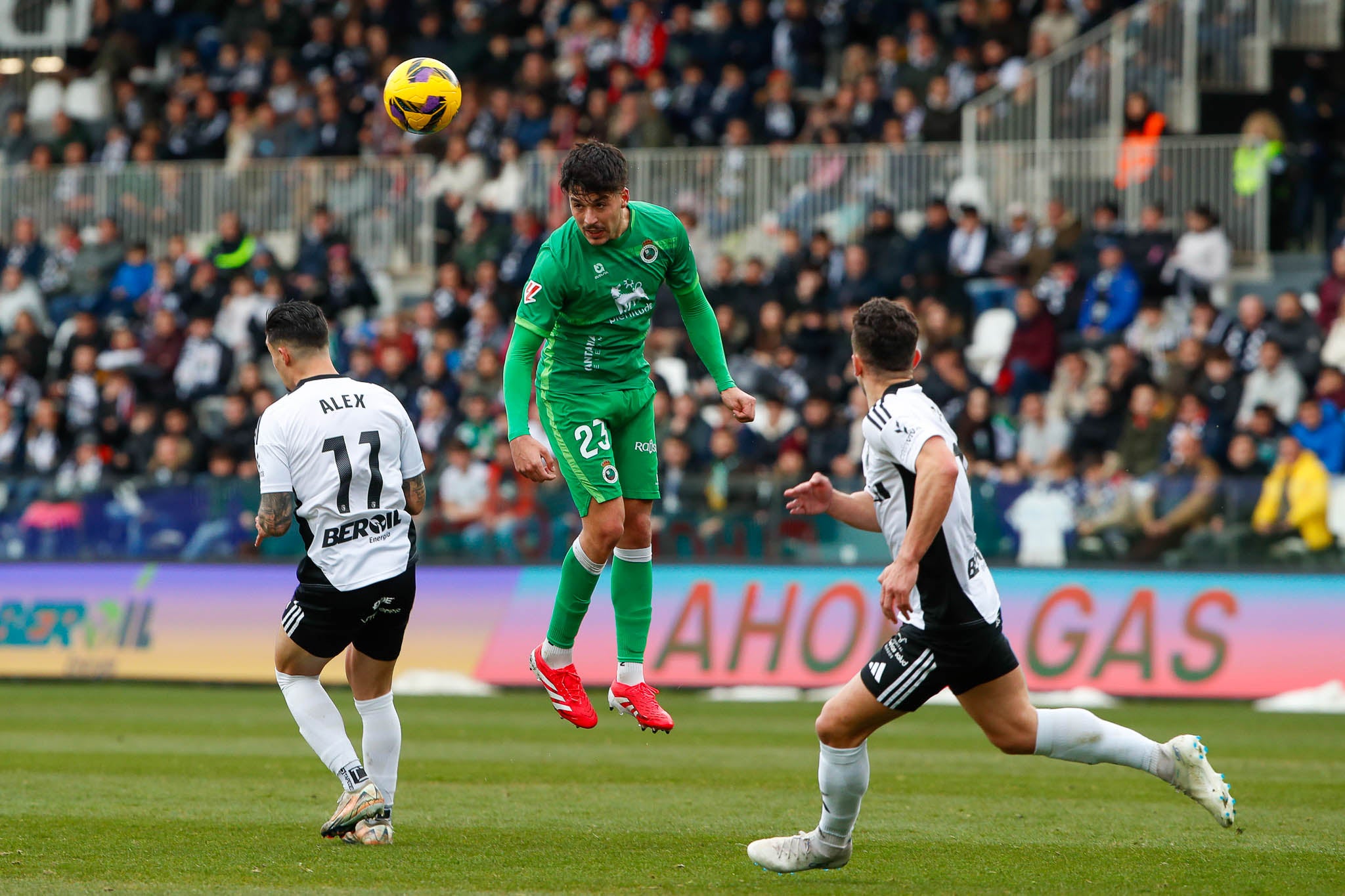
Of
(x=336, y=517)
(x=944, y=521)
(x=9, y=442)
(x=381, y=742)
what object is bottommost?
(x=381, y=742)

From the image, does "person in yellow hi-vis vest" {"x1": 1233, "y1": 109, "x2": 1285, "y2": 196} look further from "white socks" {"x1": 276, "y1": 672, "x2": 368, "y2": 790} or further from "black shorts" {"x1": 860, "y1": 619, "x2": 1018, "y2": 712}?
"white socks" {"x1": 276, "y1": 672, "x2": 368, "y2": 790}

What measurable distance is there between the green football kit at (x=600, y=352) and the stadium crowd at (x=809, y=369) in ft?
25.0

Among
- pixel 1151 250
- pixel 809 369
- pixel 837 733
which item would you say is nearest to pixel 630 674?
pixel 837 733

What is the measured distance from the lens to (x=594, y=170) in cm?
745

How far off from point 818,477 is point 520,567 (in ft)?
33.0

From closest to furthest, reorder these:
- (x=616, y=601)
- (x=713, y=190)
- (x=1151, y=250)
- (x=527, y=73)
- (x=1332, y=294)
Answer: (x=616, y=601) < (x=1332, y=294) < (x=1151, y=250) < (x=713, y=190) < (x=527, y=73)

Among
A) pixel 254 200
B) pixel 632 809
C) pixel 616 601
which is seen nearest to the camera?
pixel 616 601

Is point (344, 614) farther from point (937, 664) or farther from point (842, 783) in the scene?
point (937, 664)

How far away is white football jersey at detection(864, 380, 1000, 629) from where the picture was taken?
6.35 metres

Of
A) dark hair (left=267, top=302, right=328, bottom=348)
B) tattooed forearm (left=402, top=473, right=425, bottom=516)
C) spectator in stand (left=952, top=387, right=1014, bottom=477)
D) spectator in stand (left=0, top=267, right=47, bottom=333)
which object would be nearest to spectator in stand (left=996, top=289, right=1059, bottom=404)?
spectator in stand (left=952, top=387, right=1014, bottom=477)

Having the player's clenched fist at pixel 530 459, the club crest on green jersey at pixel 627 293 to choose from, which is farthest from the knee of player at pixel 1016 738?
the club crest on green jersey at pixel 627 293

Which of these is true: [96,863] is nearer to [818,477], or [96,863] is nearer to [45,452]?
[818,477]

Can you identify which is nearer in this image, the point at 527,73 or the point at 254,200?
the point at 527,73

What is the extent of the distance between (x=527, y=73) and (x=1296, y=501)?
12587 mm
